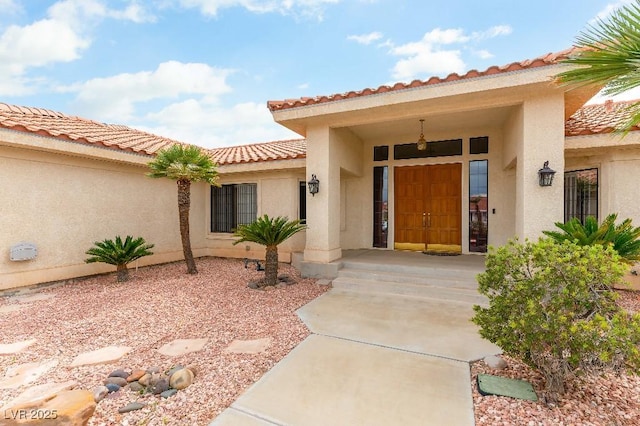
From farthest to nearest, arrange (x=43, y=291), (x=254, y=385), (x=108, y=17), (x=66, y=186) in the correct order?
(x=108, y=17)
(x=66, y=186)
(x=43, y=291)
(x=254, y=385)

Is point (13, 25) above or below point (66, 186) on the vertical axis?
above

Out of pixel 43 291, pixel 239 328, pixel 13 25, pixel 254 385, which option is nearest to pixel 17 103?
pixel 13 25

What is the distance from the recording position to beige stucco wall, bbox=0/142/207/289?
6719mm

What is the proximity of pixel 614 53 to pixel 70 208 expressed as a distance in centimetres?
1110

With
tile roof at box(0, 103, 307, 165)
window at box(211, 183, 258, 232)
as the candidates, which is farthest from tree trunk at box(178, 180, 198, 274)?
window at box(211, 183, 258, 232)

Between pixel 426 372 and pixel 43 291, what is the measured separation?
899cm

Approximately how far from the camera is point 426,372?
335 cm

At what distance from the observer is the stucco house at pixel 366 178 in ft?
19.8

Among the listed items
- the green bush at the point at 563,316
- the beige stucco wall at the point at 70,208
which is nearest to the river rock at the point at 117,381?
the green bush at the point at 563,316

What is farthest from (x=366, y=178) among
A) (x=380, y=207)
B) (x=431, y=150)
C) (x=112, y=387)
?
(x=112, y=387)

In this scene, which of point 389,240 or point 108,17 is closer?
point 108,17

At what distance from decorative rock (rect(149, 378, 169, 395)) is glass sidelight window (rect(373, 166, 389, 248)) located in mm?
8086

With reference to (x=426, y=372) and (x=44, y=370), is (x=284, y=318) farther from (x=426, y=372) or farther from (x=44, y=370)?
(x=44, y=370)

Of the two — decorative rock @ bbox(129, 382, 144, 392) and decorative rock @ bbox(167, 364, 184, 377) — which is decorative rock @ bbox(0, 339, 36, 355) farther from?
decorative rock @ bbox(167, 364, 184, 377)
